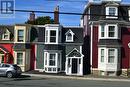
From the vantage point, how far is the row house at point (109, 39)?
51.8m

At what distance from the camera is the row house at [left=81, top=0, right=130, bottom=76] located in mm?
51844

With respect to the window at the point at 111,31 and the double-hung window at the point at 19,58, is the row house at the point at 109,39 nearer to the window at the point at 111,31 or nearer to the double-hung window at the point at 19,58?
the window at the point at 111,31

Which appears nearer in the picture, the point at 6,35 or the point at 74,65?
the point at 74,65

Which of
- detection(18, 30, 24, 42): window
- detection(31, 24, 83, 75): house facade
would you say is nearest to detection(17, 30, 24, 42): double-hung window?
detection(18, 30, 24, 42): window

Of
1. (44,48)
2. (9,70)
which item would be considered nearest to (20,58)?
(44,48)

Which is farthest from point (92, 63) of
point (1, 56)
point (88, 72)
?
point (1, 56)

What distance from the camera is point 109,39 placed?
170 feet

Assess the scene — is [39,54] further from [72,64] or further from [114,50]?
[114,50]

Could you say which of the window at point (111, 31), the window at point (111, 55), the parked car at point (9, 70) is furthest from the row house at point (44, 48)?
the parked car at point (9, 70)

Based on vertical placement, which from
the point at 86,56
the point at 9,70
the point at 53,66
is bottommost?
the point at 9,70

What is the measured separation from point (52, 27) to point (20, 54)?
576cm

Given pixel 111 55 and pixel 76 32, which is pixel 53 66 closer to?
pixel 76 32

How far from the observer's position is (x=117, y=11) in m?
53.4

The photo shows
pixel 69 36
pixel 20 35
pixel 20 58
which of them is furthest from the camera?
pixel 20 35
